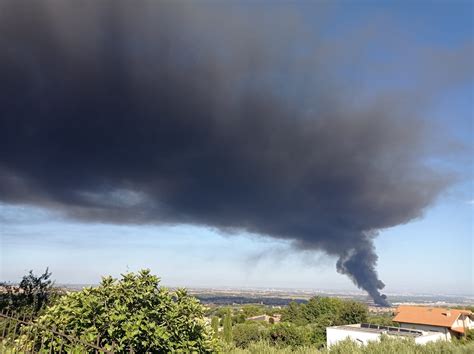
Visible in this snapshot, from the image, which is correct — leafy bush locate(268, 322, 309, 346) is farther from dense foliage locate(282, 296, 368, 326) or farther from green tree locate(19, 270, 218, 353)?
green tree locate(19, 270, 218, 353)

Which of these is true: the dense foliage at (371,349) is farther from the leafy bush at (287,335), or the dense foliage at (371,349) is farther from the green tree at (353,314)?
the green tree at (353,314)

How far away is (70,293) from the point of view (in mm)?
6051

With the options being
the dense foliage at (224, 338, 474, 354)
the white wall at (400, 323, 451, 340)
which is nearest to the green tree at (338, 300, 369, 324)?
the white wall at (400, 323, 451, 340)

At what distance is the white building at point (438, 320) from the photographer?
4369cm

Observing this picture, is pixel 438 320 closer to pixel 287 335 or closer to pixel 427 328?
pixel 427 328

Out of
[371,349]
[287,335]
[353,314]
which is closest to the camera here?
[371,349]

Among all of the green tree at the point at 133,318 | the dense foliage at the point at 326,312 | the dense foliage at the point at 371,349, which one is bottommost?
the dense foliage at the point at 326,312

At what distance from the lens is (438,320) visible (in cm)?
4566

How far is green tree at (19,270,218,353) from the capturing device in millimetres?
5465

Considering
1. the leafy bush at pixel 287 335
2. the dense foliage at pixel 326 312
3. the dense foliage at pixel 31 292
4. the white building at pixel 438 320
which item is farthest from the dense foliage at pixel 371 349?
the dense foliage at pixel 326 312

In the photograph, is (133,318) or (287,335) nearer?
(133,318)

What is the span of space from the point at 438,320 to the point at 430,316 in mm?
2437

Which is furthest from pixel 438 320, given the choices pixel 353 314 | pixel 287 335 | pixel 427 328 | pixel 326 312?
pixel 287 335

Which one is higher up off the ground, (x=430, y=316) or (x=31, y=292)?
(x=31, y=292)
